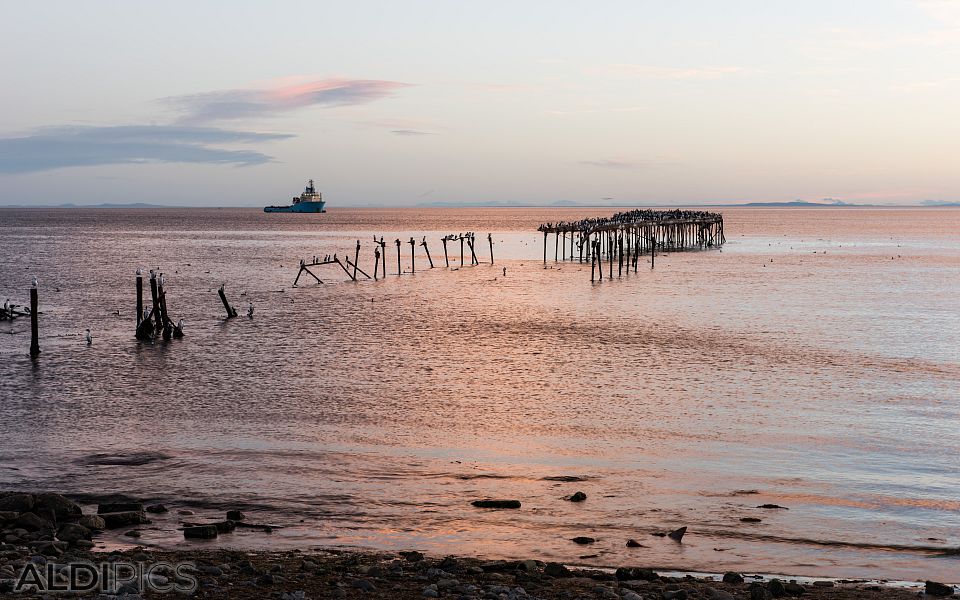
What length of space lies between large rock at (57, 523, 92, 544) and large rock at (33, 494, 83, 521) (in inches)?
23.9

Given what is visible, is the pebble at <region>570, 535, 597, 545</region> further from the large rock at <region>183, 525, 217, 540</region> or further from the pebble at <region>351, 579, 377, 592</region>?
the large rock at <region>183, 525, 217, 540</region>

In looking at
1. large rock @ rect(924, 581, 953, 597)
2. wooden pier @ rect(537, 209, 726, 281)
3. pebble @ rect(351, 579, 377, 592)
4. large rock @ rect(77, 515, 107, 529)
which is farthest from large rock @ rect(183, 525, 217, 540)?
wooden pier @ rect(537, 209, 726, 281)

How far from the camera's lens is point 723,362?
27312mm

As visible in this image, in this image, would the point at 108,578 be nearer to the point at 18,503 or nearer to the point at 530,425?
the point at 18,503

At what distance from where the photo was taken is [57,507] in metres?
12.7

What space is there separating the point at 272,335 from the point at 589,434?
1847 centimetres

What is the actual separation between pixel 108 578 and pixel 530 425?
10.9 meters

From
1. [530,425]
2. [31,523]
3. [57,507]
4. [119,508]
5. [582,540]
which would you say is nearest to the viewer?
[31,523]

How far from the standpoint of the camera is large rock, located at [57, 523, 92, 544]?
1159 centimetres

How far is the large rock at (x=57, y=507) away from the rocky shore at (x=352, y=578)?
2.25ft

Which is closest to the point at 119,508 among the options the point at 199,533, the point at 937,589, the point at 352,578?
the point at 199,533

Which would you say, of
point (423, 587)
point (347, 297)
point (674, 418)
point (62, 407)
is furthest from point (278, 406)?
point (347, 297)

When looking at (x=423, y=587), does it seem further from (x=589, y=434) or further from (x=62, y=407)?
(x=62, y=407)

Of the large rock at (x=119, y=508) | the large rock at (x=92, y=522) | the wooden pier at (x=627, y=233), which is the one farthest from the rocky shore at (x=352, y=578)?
the wooden pier at (x=627, y=233)
